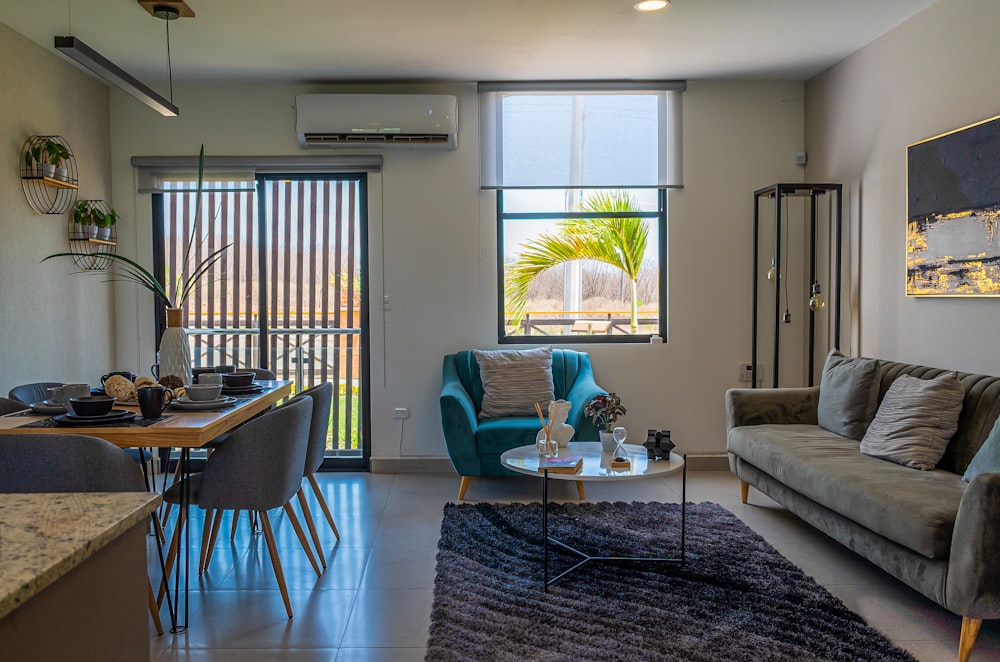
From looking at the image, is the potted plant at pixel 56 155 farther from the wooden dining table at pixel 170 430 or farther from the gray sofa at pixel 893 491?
the gray sofa at pixel 893 491

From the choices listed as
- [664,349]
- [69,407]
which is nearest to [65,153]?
[69,407]

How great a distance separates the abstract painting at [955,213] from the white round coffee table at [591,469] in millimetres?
1590

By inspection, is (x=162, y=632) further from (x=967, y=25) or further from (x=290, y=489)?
(x=967, y=25)

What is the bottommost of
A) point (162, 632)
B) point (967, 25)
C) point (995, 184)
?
point (162, 632)

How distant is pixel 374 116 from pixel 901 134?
316 cm

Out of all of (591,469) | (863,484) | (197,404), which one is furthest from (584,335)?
(197,404)

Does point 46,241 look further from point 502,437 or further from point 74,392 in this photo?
point 502,437

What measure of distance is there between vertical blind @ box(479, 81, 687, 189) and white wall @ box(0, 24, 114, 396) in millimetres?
2571

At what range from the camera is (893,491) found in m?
2.86

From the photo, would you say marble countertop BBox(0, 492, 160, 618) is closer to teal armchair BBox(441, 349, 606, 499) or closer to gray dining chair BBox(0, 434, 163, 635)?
gray dining chair BBox(0, 434, 163, 635)

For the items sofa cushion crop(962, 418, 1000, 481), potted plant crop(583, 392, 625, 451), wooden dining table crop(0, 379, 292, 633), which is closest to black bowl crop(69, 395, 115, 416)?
wooden dining table crop(0, 379, 292, 633)

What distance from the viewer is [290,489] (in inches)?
118

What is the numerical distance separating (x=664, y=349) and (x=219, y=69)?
11.4 feet

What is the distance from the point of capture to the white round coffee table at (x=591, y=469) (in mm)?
3164
